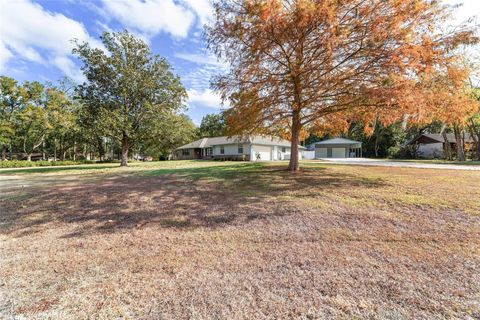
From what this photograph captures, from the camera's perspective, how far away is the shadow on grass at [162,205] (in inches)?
209

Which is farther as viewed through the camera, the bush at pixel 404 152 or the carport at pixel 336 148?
the carport at pixel 336 148

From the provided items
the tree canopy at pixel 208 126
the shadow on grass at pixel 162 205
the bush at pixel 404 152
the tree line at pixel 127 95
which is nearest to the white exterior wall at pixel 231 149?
the tree line at pixel 127 95

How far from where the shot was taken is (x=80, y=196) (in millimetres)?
7547

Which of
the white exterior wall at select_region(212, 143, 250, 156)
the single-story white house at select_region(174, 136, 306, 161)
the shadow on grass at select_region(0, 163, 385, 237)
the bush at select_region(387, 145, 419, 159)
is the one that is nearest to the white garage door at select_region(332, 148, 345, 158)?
the bush at select_region(387, 145, 419, 159)

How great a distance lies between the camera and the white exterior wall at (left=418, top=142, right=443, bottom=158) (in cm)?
3315

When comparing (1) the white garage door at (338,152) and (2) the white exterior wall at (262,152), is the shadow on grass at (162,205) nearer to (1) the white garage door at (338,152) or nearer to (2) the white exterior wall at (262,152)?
(2) the white exterior wall at (262,152)

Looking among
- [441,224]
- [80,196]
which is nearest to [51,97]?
[80,196]

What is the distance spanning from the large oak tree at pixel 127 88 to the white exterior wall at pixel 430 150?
3488cm

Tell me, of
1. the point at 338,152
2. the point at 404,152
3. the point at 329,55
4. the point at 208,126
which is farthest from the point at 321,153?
the point at 329,55

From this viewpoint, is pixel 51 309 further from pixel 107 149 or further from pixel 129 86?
pixel 107 149

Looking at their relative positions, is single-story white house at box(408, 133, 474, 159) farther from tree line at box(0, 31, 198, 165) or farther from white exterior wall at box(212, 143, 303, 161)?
tree line at box(0, 31, 198, 165)

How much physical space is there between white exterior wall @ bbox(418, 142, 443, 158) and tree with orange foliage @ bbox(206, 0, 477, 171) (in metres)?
30.6

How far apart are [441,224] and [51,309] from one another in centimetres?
645

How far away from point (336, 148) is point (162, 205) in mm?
38494
